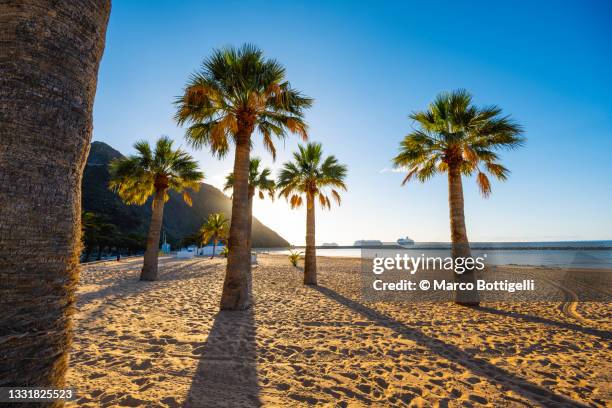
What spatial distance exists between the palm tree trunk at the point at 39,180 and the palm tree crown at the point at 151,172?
1443 cm

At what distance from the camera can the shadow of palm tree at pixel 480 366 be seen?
384cm

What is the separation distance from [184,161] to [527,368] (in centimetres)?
1650

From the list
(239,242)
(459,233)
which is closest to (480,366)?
(459,233)

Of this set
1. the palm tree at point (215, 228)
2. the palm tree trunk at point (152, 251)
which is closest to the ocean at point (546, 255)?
the palm tree at point (215, 228)

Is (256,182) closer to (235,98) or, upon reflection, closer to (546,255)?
(235,98)

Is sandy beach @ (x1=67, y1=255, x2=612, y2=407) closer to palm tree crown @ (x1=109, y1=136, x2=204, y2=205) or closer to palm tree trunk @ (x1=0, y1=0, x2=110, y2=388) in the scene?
palm tree trunk @ (x1=0, y1=0, x2=110, y2=388)

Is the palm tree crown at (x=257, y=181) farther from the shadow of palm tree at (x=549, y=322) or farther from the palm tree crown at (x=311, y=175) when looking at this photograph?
the shadow of palm tree at (x=549, y=322)

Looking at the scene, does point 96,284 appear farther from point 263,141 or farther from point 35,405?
point 35,405

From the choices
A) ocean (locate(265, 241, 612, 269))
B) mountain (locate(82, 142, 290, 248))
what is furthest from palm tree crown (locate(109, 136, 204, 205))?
ocean (locate(265, 241, 612, 269))

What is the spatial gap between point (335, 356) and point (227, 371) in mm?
2019

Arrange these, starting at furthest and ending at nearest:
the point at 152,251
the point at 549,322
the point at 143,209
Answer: the point at 143,209, the point at 152,251, the point at 549,322

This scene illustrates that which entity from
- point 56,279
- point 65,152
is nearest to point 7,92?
point 65,152

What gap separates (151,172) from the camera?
50.3 feet

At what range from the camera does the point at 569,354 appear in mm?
5434
